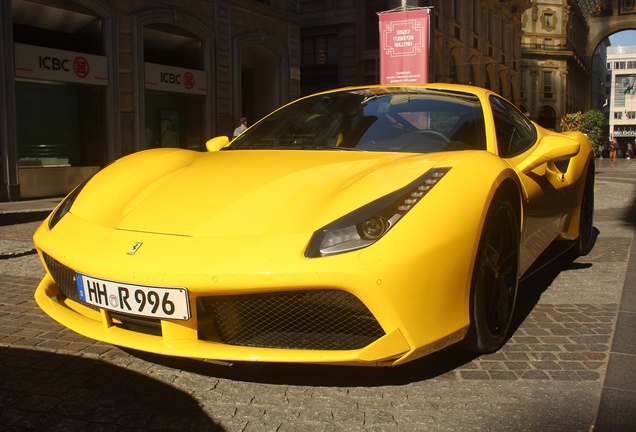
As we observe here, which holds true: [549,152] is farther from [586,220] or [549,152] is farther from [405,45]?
[405,45]

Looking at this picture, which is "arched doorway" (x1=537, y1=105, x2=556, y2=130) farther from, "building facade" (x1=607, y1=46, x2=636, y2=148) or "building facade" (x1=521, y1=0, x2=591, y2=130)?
"building facade" (x1=607, y1=46, x2=636, y2=148)

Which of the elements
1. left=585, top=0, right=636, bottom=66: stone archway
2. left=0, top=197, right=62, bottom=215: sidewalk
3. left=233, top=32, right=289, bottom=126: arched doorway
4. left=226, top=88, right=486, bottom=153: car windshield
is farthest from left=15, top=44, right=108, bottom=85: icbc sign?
left=585, top=0, right=636, bottom=66: stone archway

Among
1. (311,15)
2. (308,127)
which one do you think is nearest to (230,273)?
(308,127)

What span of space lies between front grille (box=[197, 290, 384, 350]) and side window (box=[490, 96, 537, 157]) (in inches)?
58.1

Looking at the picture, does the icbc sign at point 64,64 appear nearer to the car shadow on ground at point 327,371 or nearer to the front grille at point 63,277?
the front grille at point 63,277

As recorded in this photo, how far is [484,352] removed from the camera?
9.32 ft

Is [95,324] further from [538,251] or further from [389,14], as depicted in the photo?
[389,14]

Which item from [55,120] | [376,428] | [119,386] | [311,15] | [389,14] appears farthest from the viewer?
[311,15]

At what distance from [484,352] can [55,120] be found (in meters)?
12.6

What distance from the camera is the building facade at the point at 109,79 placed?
1281 centimetres

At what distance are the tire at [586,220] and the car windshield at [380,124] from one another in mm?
→ 1813

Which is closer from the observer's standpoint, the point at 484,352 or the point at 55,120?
the point at 484,352

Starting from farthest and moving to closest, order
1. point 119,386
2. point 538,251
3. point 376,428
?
1. point 538,251
2. point 119,386
3. point 376,428

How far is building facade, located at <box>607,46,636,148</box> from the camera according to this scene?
5098 inches
